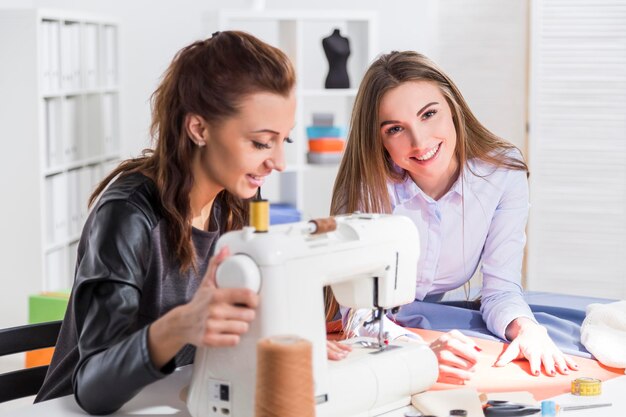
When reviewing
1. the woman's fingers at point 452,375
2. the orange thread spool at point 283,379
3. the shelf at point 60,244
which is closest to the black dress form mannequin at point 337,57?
the shelf at point 60,244

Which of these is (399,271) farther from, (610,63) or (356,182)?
(610,63)

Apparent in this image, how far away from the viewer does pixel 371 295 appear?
1.73 meters

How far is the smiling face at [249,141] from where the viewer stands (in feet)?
5.57

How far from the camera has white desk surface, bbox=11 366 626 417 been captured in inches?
64.8

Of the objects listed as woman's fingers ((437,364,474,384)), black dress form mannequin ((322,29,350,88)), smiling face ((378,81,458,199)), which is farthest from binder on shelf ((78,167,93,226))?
woman's fingers ((437,364,474,384))

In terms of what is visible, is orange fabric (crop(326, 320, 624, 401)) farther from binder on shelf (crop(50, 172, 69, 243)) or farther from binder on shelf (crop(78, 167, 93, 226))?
binder on shelf (crop(78, 167, 93, 226))

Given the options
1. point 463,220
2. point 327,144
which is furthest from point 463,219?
point 327,144

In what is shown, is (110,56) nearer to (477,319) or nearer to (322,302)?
(477,319)

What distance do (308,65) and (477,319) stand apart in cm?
366

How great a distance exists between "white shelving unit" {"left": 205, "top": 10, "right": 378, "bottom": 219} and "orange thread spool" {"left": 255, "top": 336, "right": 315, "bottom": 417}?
12.0 feet

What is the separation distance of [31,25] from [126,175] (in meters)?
2.90

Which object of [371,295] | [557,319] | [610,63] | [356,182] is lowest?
[557,319]

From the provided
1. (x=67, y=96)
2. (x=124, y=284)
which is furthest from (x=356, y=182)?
(x=67, y=96)

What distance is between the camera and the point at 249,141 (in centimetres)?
171
